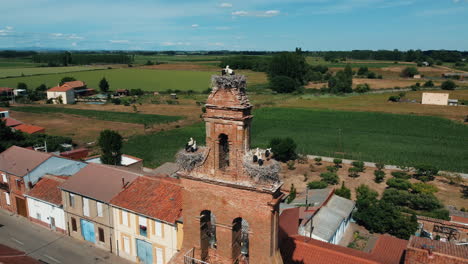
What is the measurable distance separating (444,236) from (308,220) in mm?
8956

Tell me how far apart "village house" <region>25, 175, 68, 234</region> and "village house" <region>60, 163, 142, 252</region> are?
1.01 m

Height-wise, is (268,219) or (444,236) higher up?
(268,219)

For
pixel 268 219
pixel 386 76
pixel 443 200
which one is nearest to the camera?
pixel 268 219

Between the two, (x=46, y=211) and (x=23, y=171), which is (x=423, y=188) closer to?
(x=46, y=211)

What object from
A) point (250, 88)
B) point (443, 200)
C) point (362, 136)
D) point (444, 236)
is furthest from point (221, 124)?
point (250, 88)

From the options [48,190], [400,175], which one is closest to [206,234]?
[48,190]

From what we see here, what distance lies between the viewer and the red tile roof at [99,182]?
942 inches

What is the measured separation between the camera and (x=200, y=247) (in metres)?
11.8

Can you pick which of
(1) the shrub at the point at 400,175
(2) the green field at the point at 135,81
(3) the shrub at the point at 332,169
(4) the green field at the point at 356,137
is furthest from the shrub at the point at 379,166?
(2) the green field at the point at 135,81

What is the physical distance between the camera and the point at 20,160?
1177 inches

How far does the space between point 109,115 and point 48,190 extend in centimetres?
5286

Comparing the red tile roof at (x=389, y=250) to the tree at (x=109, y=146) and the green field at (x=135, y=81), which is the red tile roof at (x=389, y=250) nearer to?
the tree at (x=109, y=146)

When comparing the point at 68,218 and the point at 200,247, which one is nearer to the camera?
the point at 200,247

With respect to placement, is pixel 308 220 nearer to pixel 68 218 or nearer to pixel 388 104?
pixel 68 218
